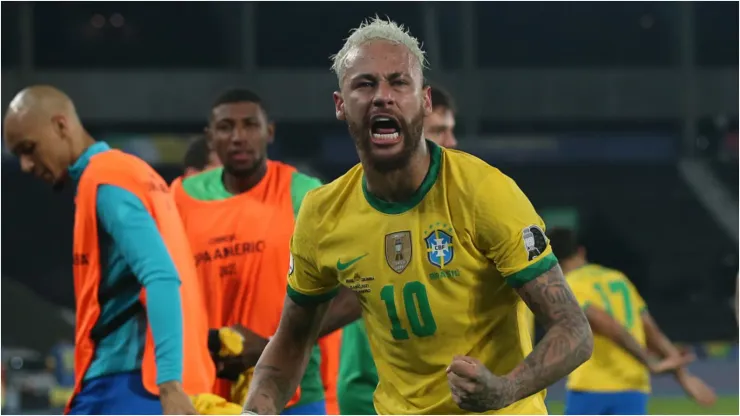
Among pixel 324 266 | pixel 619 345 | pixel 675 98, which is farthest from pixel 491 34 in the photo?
pixel 324 266

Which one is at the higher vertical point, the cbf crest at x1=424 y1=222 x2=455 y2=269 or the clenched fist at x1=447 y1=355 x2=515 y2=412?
the cbf crest at x1=424 y1=222 x2=455 y2=269

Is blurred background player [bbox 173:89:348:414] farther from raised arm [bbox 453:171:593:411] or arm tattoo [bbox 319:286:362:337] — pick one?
raised arm [bbox 453:171:593:411]

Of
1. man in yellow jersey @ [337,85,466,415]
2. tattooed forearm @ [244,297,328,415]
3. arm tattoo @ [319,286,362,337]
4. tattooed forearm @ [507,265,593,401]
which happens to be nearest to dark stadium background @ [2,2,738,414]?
man in yellow jersey @ [337,85,466,415]

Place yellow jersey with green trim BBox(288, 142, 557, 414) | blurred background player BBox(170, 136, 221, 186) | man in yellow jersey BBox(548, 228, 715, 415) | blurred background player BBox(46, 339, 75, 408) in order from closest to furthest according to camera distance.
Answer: yellow jersey with green trim BBox(288, 142, 557, 414), blurred background player BBox(170, 136, 221, 186), man in yellow jersey BBox(548, 228, 715, 415), blurred background player BBox(46, 339, 75, 408)

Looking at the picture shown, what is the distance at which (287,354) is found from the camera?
3.39 m

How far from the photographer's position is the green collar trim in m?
3.15

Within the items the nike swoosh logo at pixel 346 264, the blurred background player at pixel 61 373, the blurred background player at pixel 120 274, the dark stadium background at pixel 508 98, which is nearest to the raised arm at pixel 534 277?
the nike swoosh logo at pixel 346 264

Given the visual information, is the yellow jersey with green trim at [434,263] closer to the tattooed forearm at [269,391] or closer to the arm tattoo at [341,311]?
the tattooed forearm at [269,391]

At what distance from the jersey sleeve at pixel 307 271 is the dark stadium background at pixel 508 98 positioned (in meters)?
18.7

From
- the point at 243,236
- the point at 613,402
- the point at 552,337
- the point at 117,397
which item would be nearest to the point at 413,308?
the point at 552,337

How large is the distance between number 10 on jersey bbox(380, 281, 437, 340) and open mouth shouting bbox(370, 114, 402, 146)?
38 centimetres

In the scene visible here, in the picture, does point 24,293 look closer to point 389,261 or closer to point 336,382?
point 336,382

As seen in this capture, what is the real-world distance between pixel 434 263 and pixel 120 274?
1633mm

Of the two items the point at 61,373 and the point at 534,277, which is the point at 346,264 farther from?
the point at 61,373
